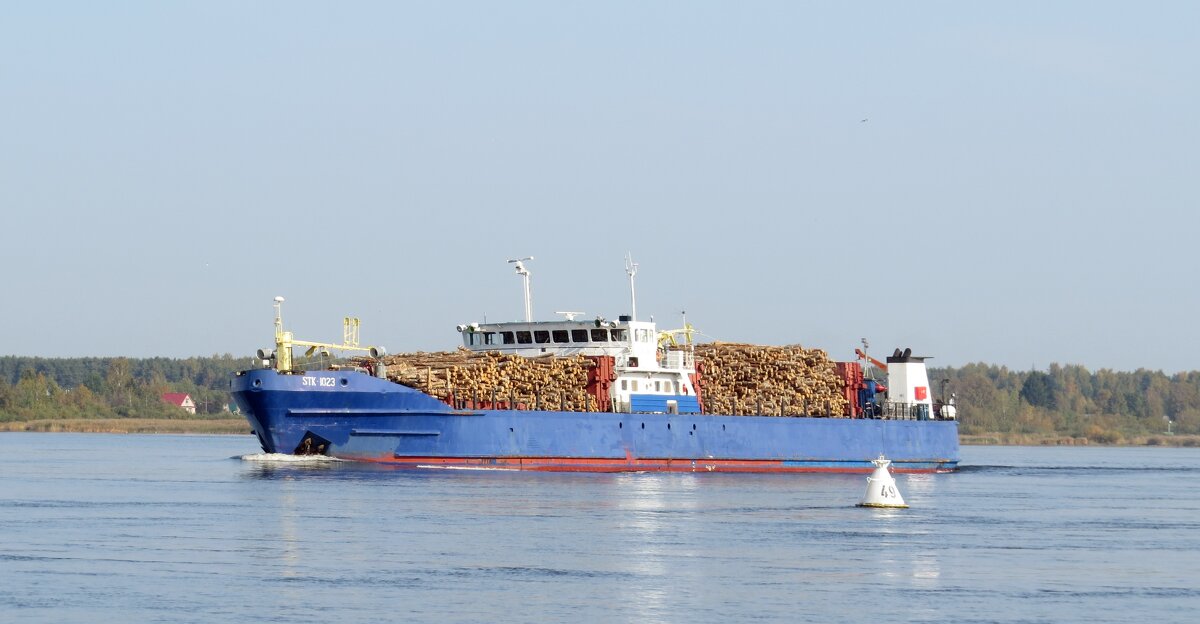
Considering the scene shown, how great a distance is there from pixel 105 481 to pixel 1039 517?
26615 mm

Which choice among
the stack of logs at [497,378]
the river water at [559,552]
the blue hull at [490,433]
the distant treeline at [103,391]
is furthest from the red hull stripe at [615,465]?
the distant treeline at [103,391]

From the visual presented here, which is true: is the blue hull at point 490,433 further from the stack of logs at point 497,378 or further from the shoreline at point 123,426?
the shoreline at point 123,426

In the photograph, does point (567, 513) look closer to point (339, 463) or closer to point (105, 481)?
point (339, 463)

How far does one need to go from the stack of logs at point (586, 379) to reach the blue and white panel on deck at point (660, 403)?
4.44 feet

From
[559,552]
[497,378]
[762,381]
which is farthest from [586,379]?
[559,552]

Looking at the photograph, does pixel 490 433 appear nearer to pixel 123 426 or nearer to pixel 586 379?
pixel 586 379

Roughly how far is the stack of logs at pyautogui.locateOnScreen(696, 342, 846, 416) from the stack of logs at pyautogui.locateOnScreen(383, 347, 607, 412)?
23.5 ft

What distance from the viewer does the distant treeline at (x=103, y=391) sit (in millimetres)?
133375

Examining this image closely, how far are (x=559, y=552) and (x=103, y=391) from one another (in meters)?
129

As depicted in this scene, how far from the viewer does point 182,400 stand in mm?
157875

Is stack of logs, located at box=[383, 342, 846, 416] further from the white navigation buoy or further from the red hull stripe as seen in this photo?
the white navigation buoy

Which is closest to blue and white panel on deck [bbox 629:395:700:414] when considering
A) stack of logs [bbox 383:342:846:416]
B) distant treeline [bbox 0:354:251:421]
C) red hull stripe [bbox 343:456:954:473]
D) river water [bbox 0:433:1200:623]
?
stack of logs [bbox 383:342:846:416]

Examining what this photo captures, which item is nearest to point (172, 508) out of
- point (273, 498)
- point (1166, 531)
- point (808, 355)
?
point (273, 498)

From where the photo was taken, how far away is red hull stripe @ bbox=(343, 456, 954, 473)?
48.9 m
